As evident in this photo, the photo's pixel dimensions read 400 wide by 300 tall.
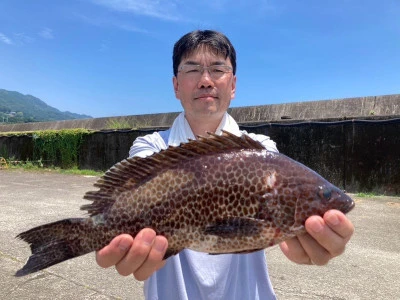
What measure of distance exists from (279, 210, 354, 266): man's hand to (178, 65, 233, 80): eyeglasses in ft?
4.08

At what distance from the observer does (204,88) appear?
2682 millimetres

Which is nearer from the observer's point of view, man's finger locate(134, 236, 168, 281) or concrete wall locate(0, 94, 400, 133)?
man's finger locate(134, 236, 168, 281)

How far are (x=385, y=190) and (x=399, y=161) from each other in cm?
82

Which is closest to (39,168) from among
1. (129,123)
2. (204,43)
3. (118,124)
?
(118,124)

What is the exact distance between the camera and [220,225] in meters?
2.00

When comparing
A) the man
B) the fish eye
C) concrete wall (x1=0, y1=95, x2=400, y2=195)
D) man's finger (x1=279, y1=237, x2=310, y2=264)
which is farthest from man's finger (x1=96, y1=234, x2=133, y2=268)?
concrete wall (x1=0, y1=95, x2=400, y2=195)

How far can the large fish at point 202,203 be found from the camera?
2.00m

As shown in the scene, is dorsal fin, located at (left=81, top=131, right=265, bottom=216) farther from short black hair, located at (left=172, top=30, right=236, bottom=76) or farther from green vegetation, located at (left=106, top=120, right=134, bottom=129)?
green vegetation, located at (left=106, top=120, right=134, bottom=129)

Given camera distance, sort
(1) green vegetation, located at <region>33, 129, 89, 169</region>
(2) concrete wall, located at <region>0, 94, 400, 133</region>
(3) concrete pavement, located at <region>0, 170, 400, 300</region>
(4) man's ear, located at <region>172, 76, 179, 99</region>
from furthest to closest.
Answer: (1) green vegetation, located at <region>33, 129, 89, 169</region> → (2) concrete wall, located at <region>0, 94, 400, 133</region> → (3) concrete pavement, located at <region>0, 170, 400, 300</region> → (4) man's ear, located at <region>172, 76, 179, 99</region>

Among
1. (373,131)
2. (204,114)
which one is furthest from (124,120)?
(204,114)

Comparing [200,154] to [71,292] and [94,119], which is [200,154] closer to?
[71,292]

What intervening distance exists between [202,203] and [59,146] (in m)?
18.0

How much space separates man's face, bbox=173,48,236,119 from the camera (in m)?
2.68

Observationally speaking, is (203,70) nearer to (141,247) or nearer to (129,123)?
(141,247)
